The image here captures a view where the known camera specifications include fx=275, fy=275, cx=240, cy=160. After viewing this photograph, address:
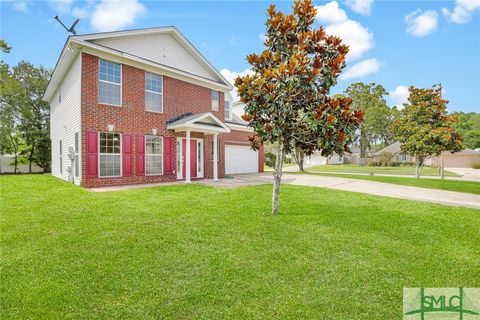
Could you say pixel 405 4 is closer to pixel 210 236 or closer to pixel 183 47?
pixel 210 236

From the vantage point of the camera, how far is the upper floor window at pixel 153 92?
1280cm

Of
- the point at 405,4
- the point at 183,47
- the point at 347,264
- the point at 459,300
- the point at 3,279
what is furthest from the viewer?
the point at 183,47

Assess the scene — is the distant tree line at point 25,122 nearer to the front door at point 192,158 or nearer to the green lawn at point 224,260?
the front door at point 192,158

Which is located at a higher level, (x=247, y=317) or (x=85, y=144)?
(x=85, y=144)

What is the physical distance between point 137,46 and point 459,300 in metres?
13.8

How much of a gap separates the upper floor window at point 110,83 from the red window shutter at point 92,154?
4.89 feet

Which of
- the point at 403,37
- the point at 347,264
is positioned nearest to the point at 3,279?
the point at 347,264

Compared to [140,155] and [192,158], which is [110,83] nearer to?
[140,155]

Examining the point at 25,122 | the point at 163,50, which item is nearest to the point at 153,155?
the point at 163,50

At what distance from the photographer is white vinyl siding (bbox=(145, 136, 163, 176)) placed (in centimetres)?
1266

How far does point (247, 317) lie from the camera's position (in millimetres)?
2727

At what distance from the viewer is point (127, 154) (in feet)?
38.9

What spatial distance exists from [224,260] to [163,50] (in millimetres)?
12516

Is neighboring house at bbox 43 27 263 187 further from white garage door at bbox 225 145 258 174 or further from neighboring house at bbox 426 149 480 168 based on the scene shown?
neighboring house at bbox 426 149 480 168
